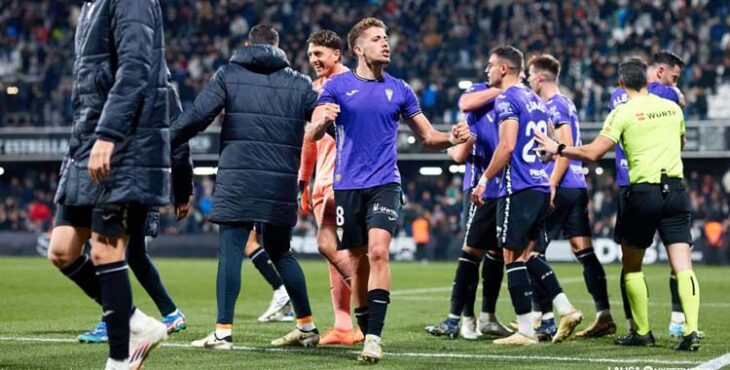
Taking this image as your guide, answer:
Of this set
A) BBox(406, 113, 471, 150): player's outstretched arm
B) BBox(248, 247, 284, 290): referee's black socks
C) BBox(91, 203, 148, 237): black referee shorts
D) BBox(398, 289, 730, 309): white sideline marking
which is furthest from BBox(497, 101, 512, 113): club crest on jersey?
BBox(398, 289, 730, 309): white sideline marking

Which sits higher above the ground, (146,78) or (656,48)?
(656,48)

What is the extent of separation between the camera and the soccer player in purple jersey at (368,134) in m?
7.57

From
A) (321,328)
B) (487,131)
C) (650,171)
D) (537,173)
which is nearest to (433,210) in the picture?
(321,328)

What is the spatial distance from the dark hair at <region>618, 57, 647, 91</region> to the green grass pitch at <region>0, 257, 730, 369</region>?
6.23 ft

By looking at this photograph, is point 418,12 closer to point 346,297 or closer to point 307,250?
point 307,250

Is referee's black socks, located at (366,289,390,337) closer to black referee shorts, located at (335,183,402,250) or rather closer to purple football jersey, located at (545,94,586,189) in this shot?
black referee shorts, located at (335,183,402,250)

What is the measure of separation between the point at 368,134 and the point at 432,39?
24763 millimetres

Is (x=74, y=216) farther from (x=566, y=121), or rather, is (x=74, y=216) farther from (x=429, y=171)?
(x=429, y=171)

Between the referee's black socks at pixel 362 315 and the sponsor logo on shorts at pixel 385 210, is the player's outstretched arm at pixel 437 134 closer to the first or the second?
the sponsor logo on shorts at pixel 385 210

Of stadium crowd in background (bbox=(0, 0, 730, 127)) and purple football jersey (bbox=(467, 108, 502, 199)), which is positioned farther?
stadium crowd in background (bbox=(0, 0, 730, 127))

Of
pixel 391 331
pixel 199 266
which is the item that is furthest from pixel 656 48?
pixel 391 331

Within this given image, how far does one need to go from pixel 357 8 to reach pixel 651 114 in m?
25.8

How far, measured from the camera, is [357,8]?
111 feet

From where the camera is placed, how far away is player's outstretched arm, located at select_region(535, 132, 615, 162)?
8094 millimetres
